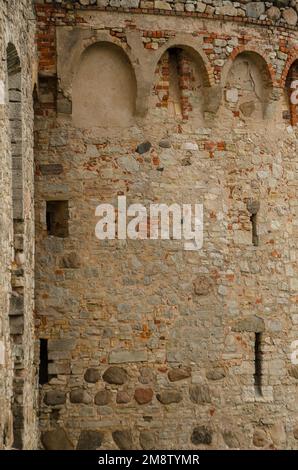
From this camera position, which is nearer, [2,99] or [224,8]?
[2,99]

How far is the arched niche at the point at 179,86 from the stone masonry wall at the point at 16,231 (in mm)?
1497

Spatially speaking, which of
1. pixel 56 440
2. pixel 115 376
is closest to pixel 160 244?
pixel 115 376

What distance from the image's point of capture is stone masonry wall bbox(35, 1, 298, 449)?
1187 cm

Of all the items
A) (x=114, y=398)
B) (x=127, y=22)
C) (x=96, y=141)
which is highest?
(x=127, y=22)

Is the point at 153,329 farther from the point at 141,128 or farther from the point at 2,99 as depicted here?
the point at 2,99

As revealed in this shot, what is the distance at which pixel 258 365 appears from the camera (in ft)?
41.2

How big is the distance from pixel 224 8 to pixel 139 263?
291cm

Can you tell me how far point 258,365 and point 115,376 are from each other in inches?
66.6

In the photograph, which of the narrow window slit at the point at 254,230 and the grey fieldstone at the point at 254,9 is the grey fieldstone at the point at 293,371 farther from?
the grey fieldstone at the point at 254,9

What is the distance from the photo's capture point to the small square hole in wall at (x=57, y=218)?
1202cm

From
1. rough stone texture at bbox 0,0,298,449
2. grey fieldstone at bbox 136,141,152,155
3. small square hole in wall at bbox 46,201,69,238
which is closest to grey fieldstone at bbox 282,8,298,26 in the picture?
rough stone texture at bbox 0,0,298,449

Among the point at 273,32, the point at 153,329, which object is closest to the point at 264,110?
Result: the point at 273,32

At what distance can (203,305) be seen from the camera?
40.3 ft

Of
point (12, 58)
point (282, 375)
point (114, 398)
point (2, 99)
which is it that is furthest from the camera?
point (282, 375)
